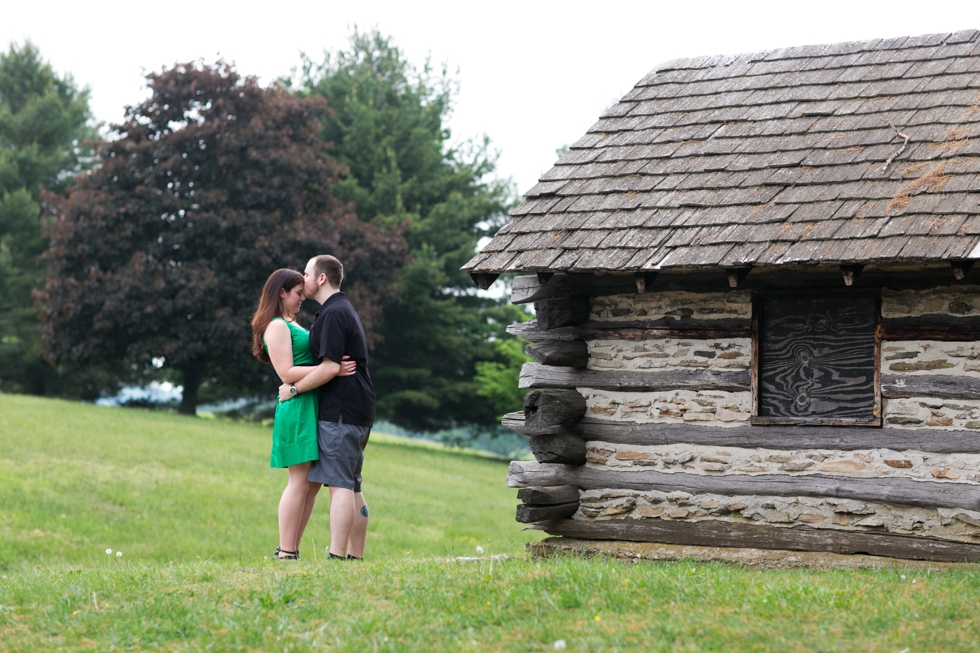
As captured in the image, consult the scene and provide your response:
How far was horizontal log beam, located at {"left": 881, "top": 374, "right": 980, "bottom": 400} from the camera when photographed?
23.2 ft

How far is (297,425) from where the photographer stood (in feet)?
22.5

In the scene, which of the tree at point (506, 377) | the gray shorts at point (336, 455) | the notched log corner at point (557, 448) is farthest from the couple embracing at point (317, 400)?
the tree at point (506, 377)

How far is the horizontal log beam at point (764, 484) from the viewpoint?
7.07 meters

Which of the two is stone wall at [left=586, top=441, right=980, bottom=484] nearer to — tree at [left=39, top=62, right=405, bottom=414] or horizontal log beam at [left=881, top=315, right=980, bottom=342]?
horizontal log beam at [left=881, top=315, right=980, bottom=342]

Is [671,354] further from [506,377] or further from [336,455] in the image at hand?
[506,377]

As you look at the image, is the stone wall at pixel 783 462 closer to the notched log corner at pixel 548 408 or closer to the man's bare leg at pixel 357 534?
the notched log corner at pixel 548 408

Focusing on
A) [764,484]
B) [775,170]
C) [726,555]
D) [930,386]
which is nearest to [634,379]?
[764,484]

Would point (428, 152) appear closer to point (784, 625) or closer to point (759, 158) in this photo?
point (759, 158)

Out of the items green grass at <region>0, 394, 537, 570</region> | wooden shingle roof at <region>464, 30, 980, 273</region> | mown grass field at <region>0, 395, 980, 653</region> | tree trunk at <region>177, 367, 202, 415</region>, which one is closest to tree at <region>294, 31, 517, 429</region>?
tree trunk at <region>177, 367, 202, 415</region>

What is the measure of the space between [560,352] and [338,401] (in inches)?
81.4

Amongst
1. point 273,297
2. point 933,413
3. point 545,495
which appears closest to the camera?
point 273,297

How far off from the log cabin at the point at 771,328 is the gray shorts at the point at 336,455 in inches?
65.7

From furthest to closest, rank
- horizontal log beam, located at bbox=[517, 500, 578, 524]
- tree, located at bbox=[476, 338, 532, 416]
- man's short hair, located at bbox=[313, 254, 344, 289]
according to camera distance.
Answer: tree, located at bbox=[476, 338, 532, 416] < horizontal log beam, located at bbox=[517, 500, 578, 524] < man's short hair, located at bbox=[313, 254, 344, 289]

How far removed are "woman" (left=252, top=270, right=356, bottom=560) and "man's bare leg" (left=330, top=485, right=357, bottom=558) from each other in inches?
8.8
